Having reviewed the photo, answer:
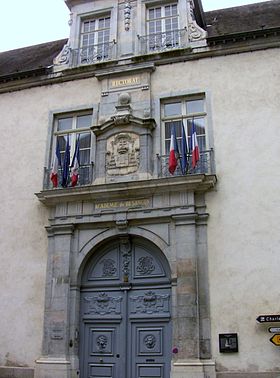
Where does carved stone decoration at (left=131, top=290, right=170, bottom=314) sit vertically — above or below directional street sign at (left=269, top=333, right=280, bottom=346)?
above

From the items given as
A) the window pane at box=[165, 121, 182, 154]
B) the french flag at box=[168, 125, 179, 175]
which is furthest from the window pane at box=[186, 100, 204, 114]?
the french flag at box=[168, 125, 179, 175]

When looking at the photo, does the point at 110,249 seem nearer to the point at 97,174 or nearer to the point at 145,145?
the point at 97,174

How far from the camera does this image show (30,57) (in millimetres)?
13227

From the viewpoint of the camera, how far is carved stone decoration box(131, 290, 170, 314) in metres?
9.02

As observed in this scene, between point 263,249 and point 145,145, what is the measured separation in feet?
10.2

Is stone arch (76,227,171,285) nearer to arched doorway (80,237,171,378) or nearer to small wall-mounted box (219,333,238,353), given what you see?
arched doorway (80,237,171,378)

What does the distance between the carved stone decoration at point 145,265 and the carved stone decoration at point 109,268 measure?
0.51 metres

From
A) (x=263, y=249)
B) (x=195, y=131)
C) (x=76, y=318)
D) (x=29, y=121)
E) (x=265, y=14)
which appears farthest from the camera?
(x=265, y=14)

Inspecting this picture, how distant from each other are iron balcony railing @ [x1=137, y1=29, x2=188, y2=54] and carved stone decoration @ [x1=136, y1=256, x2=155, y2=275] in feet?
15.0

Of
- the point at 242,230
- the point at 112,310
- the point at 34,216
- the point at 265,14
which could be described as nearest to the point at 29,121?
the point at 34,216

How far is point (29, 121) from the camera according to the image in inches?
433

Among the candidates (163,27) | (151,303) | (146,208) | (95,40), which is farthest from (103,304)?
(163,27)

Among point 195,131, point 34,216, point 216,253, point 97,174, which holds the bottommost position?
point 216,253

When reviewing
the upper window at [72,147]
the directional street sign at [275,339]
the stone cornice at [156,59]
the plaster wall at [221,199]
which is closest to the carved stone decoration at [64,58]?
the stone cornice at [156,59]
